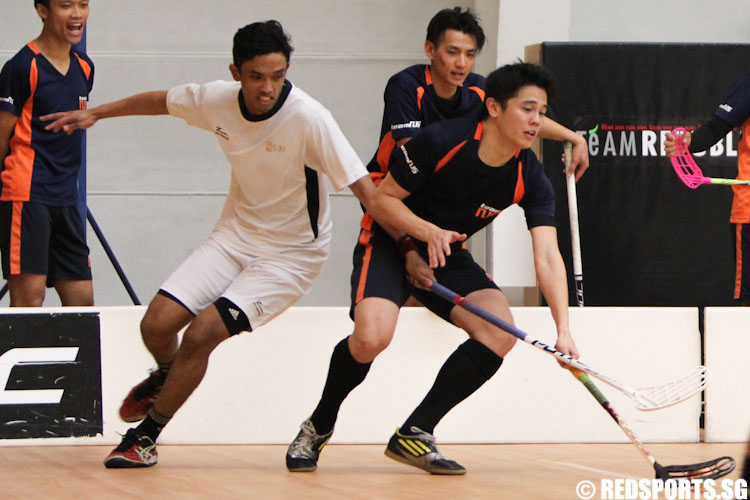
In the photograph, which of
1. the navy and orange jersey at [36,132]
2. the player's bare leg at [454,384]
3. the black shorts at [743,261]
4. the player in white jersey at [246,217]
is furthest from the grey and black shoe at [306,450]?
the black shorts at [743,261]

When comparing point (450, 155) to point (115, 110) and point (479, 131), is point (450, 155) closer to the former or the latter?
point (479, 131)

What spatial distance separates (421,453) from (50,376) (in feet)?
5.21

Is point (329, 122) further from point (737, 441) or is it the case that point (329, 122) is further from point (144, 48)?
point (144, 48)

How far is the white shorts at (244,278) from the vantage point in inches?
153

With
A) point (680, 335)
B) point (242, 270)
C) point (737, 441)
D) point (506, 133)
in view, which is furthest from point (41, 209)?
point (737, 441)

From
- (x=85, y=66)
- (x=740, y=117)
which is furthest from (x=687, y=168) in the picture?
(x=85, y=66)

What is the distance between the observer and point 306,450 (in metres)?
3.87

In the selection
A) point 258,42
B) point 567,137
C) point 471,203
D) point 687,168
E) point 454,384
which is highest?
point 258,42

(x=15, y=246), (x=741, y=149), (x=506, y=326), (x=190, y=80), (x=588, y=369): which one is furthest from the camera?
(x=190, y=80)

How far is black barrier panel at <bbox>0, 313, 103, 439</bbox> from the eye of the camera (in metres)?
4.45

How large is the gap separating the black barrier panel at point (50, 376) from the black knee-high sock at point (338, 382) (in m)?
1.11

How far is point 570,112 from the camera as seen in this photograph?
6141mm

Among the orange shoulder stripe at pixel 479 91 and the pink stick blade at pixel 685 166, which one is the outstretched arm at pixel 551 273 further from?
the pink stick blade at pixel 685 166

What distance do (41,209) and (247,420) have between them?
3.98 ft
